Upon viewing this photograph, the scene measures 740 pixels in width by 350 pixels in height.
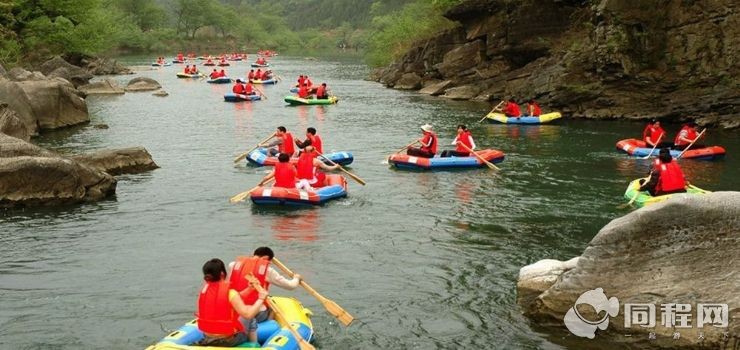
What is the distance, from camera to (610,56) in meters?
33.0

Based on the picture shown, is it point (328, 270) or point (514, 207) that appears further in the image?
point (514, 207)

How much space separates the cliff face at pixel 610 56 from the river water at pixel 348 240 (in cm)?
437

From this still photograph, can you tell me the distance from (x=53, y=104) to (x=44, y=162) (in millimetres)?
15458

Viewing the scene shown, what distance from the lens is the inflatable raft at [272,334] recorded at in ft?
27.7

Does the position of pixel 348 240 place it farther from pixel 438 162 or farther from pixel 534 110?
pixel 534 110

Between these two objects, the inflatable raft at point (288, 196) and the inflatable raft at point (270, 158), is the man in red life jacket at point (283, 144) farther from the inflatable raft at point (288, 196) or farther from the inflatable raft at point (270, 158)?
the inflatable raft at point (288, 196)

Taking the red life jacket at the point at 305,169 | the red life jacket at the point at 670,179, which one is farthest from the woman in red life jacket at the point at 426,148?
the red life jacket at the point at 670,179

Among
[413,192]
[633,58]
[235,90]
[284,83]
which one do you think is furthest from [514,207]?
[284,83]

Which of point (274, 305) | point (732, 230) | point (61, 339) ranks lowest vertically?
point (61, 339)

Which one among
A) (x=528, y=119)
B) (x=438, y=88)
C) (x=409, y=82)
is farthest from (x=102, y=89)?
(x=528, y=119)

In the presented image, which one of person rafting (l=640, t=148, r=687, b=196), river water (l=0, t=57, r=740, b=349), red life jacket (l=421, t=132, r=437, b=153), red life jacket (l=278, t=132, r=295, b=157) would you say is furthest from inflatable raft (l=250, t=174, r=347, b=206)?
person rafting (l=640, t=148, r=687, b=196)

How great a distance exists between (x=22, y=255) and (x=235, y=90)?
30243 mm

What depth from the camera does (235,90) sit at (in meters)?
43.3

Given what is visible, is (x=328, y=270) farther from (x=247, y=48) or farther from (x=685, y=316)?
(x=247, y=48)
